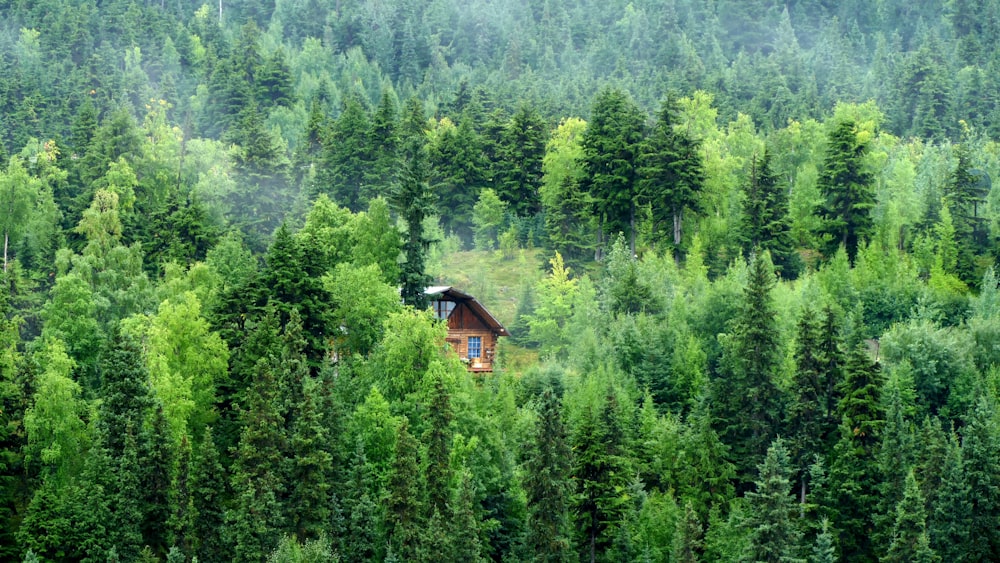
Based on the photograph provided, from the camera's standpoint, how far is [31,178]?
379 feet

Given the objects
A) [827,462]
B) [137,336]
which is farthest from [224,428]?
[827,462]

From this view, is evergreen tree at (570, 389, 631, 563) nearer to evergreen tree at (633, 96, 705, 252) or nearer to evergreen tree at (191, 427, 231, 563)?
evergreen tree at (191, 427, 231, 563)

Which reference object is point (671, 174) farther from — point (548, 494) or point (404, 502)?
point (404, 502)

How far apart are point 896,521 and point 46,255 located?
208 feet

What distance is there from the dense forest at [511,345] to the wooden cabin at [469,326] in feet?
8.36

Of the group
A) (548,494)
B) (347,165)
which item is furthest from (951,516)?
(347,165)

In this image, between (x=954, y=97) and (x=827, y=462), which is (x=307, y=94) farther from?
(x=827, y=462)

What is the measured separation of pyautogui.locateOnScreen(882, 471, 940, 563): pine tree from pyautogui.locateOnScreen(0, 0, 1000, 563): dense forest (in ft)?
0.43

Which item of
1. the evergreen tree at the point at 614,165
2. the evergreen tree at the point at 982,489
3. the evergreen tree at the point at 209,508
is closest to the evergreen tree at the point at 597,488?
the evergreen tree at the point at 982,489

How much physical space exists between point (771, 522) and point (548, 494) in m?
11.0

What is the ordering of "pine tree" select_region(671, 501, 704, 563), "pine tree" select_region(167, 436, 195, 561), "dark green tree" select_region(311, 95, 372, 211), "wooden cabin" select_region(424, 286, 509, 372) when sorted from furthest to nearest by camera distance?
"dark green tree" select_region(311, 95, 372, 211) → "wooden cabin" select_region(424, 286, 509, 372) → "pine tree" select_region(167, 436, 195, 561) → "pine tree" select_region(671, 501, 704, 563)

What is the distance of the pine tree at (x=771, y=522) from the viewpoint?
7356cm

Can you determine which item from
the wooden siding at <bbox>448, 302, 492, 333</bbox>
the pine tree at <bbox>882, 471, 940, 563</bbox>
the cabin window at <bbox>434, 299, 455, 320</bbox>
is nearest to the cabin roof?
the wooden siding at <bbox>448, 302, 492, 333</bbox>

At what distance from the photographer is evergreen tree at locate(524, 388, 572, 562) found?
243 ft
